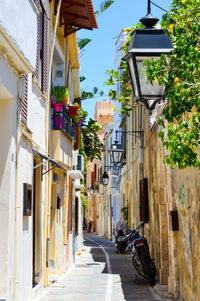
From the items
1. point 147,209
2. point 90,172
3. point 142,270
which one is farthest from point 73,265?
point 90,172

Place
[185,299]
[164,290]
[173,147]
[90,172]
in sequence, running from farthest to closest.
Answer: [90,172] → [164,290] → [185,299] → [173,147]

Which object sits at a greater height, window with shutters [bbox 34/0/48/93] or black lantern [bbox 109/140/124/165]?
window with shutters [bbox 34/0/48/93]

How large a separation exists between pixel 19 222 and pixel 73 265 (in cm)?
1069

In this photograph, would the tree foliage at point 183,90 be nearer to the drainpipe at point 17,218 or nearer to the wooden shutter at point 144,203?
the drainpipe at point 17,218

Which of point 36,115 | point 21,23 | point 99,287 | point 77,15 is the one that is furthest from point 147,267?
point 77,15

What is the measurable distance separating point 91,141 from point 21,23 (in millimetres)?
16203

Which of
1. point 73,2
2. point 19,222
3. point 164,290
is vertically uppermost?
point 73,2

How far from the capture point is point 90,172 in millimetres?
64750

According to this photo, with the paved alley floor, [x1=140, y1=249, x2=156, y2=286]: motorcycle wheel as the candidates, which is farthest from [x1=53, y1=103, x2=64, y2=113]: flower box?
the paved alley floor

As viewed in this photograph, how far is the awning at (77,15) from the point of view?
15.3 m

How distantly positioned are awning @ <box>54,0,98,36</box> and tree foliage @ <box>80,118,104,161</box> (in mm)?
5786

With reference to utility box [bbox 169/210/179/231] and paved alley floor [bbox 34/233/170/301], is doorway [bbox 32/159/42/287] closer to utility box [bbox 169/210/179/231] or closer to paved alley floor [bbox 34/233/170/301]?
paved alley floor [bbox 34/233/170/301]

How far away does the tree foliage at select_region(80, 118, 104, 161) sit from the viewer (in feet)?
72.8

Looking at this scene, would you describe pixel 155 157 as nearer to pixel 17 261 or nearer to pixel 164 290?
pixel 164 290
